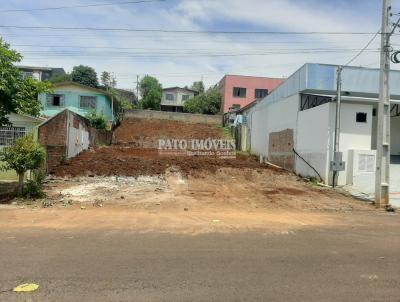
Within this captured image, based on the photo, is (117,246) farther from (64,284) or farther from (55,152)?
(55,152)

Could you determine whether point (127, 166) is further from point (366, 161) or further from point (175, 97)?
point (175, 97)

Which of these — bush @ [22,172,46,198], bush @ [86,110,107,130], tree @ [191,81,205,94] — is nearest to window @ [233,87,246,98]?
tree @ [191,81,205,94]

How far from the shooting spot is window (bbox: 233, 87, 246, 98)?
204 feet

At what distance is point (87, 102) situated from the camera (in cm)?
4453

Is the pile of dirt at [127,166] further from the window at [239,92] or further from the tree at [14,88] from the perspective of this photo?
the window at [239,92]

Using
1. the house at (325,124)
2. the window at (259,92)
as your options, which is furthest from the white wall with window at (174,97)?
the house at (325,124)

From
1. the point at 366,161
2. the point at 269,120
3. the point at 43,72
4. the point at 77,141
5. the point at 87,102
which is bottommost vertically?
the point at 366,161

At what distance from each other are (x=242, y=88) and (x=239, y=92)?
2.42 feet

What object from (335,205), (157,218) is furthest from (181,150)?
Result: (157,218)

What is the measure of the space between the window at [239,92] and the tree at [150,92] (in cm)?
1257

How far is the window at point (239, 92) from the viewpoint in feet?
204

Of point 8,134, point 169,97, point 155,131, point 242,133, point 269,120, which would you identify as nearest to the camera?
point 8,134

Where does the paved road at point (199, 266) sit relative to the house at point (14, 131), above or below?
below

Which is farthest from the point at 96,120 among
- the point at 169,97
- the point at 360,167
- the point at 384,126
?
the point at 169,97
